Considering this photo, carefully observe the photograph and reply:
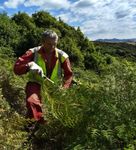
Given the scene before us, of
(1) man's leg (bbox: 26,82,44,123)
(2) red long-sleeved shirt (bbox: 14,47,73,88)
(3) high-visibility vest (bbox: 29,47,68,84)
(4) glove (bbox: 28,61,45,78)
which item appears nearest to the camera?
(1) man's leg (bbox: 26,82,44,123)

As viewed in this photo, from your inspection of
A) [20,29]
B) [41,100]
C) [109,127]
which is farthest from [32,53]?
[20,29]

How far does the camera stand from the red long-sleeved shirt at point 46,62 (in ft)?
25.8

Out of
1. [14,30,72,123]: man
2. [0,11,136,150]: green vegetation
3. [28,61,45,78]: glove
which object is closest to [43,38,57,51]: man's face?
[14,30,72,123]: man

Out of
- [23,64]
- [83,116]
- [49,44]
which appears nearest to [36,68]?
[23,64]

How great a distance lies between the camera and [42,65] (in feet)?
26.2

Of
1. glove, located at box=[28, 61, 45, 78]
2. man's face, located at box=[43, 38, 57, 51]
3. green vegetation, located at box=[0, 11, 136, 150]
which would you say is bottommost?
green vegetation, located at box=[0, 11, 136, 150]

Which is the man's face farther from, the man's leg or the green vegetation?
the green vegetation

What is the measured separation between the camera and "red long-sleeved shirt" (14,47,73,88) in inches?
310

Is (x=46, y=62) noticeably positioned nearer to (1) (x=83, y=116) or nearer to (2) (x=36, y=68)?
(2) (x=36, y=68)

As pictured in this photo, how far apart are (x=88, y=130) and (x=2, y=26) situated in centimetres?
1749

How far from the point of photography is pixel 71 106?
6.76 m

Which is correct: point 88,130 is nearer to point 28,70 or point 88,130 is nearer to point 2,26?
point 28,70

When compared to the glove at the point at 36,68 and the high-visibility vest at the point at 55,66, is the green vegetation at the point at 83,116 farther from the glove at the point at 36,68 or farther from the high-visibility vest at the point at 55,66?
the high-visibility vest at the point at 55,66

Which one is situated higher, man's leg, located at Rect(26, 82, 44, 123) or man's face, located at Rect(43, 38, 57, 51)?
man's face, located at Rect(43, 38, 57, 51)
